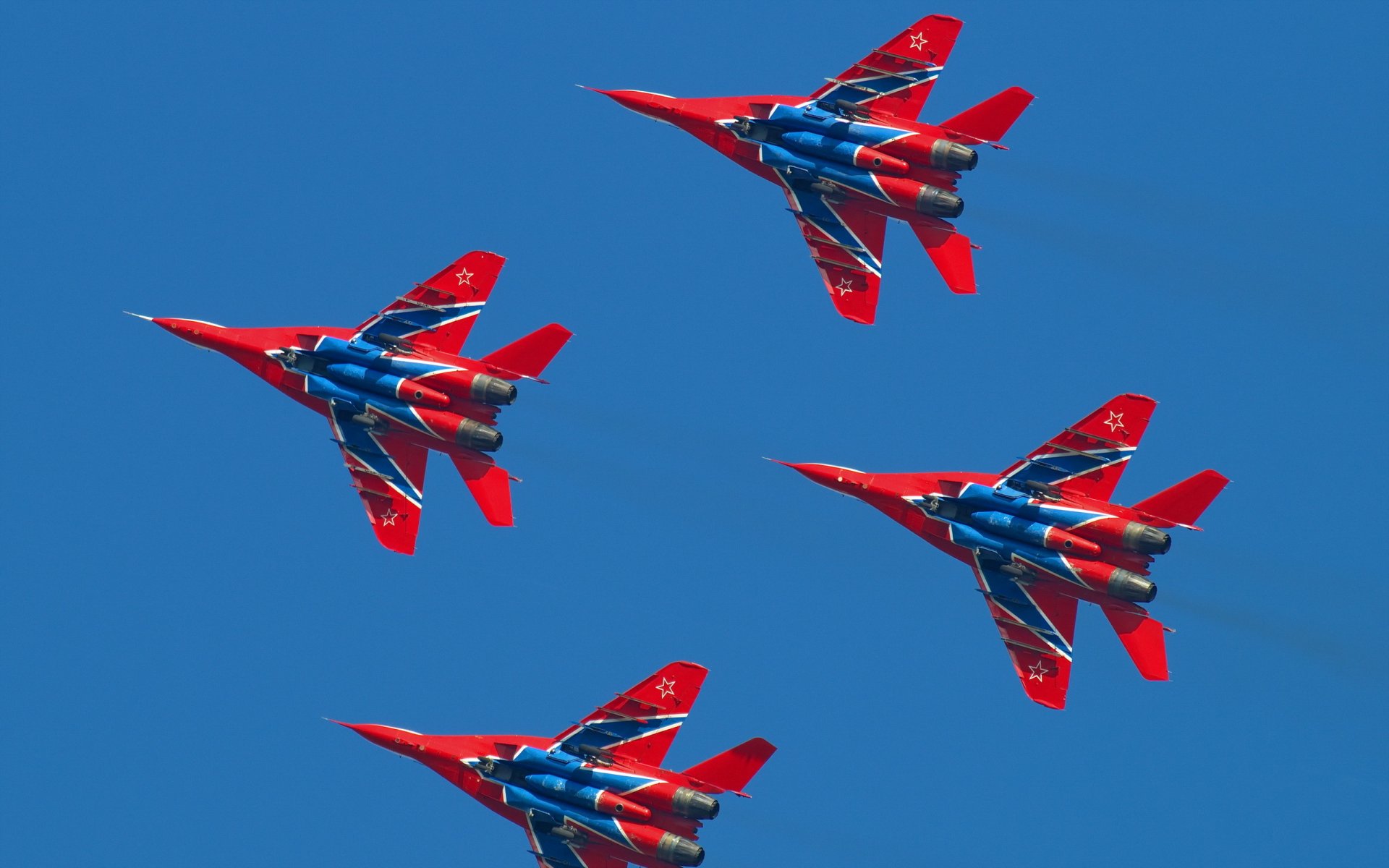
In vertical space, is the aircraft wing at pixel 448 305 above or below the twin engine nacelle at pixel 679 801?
above

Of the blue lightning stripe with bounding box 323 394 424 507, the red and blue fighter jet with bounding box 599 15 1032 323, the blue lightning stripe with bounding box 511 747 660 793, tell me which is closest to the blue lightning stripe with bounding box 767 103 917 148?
the red and blue fighter jet with bounding box 599 15 1032 323

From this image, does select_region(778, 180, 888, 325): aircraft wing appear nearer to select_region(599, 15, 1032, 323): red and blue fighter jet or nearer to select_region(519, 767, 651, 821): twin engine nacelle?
select_region(599, 15, 1032, 323): red and blue fighter jet

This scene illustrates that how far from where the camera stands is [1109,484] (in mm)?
74312

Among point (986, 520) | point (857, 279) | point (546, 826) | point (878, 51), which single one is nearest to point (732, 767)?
point (546, 826)

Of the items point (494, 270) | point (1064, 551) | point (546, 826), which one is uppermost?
point (494, 270)

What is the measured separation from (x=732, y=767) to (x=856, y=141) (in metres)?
19.2

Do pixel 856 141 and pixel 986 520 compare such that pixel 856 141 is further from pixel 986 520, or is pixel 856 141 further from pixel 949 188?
pixel 986 520

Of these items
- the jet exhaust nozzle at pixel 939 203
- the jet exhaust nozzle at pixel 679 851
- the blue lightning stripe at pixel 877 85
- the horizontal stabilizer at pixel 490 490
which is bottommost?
the jet exhaust nozzle at pixel 679 851

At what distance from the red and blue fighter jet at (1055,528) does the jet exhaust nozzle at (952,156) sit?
828 centimetres

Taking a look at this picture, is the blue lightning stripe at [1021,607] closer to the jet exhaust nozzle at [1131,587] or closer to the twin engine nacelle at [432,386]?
the jet exhaust nozzle at [1131,587]

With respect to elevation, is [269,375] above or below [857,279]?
below

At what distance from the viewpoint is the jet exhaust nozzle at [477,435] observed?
75.5 meters

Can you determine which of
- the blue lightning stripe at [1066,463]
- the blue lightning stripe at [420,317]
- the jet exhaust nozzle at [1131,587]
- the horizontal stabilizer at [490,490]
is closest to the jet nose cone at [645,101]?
the blue lightning stripe at [420,317]

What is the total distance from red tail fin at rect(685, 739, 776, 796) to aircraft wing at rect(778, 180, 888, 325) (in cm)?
1436
